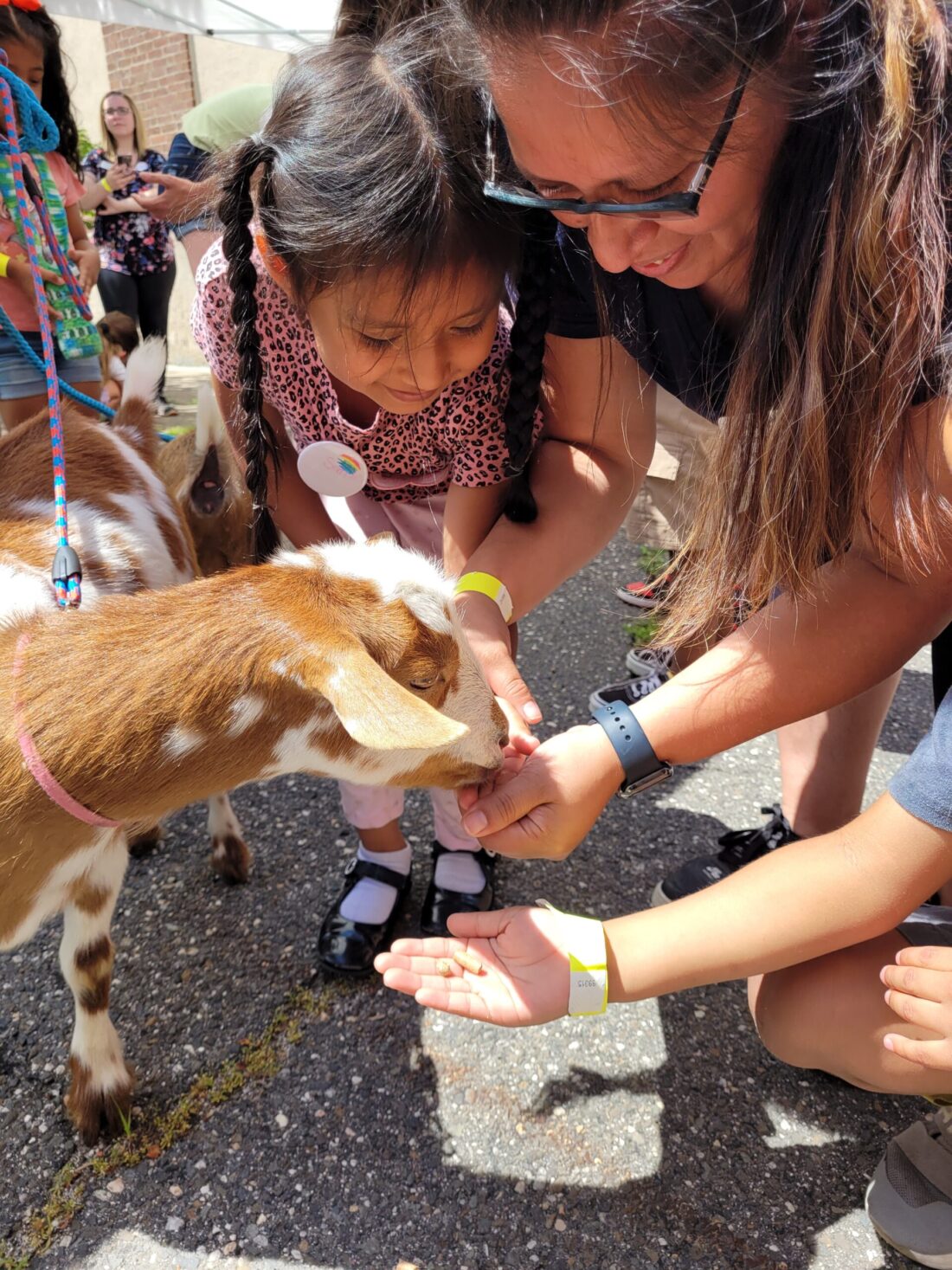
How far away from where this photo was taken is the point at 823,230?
3.82 feet

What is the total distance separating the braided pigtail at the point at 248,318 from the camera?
5.55 feet

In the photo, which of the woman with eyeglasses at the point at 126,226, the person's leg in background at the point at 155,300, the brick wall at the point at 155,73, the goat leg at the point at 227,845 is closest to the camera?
the goat leg at the point at 227,845

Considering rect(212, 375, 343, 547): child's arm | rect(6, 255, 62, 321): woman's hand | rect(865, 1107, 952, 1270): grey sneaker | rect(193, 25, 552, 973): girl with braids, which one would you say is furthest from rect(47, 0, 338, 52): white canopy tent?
rect(865, 1107, 952, 1270): grey sneaker

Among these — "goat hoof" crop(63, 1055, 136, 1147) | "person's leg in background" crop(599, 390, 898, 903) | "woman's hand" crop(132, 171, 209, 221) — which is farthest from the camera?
"person's leg in background" crop(599, 390, 898, 903)

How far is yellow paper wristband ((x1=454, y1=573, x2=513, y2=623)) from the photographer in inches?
76.5

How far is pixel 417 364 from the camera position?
5.44 feet

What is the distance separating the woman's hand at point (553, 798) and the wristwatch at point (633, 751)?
0.02m

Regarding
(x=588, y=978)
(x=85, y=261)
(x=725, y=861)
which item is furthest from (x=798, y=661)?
(x=85, y=261)

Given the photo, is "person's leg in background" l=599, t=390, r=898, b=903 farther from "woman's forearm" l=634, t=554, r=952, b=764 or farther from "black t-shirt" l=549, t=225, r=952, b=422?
"woman's forearm" l=634, t=554, r=952, b=764

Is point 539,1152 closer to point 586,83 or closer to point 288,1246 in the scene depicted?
point 288,1246

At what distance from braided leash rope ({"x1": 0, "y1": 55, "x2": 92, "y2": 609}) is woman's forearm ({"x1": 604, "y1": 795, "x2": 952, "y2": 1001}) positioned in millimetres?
1239

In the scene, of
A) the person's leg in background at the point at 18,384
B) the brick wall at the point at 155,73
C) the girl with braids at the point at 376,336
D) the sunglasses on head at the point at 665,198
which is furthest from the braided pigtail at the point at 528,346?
the brick wall at the point at 155,73

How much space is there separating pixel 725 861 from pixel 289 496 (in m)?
1.58

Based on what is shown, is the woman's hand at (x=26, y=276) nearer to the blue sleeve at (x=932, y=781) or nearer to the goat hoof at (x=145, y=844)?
the goat hoof at (x=145, y=844)
